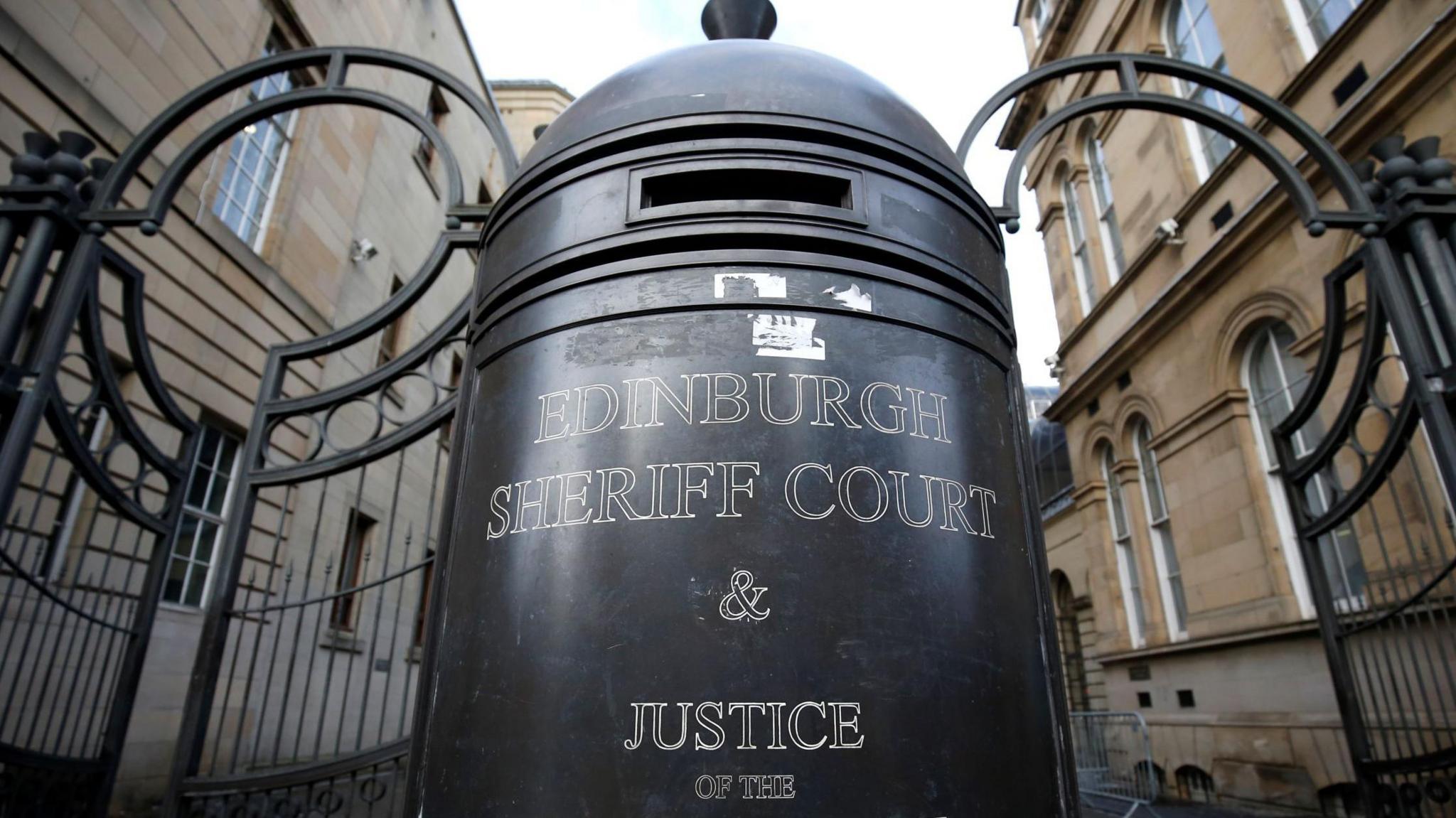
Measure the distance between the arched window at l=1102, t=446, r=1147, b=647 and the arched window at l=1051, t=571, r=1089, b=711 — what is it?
2573 mm

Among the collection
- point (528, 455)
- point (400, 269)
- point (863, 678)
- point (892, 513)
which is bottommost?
point (863, 678)

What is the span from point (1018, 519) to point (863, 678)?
0.77m

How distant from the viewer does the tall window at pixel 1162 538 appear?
13359 millimetres

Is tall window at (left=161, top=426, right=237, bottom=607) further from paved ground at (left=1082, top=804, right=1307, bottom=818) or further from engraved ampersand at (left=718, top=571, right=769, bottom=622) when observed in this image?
paved ground at (left=1082, top=804, right=1307, bottom=818)

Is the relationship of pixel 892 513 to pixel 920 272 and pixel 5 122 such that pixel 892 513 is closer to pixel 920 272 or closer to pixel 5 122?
pixel 920 272

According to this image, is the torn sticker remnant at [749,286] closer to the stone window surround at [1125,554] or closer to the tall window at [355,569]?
the tall window at [355,569]

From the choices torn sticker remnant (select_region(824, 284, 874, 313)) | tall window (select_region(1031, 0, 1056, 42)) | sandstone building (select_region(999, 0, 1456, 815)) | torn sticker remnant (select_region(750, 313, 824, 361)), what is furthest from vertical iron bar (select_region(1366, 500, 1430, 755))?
tall window (select_region(1031, 0, 1056, 42))

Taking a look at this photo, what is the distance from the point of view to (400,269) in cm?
1523

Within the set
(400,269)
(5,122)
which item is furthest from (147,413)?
(400,269)

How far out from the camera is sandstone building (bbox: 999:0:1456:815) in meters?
9.45

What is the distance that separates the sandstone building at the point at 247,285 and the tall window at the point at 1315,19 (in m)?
12.1

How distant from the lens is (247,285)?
10586 mm

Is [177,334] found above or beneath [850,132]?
above

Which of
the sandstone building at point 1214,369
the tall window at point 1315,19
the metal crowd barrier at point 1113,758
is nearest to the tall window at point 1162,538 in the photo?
the sandstone building at point 1214,369
